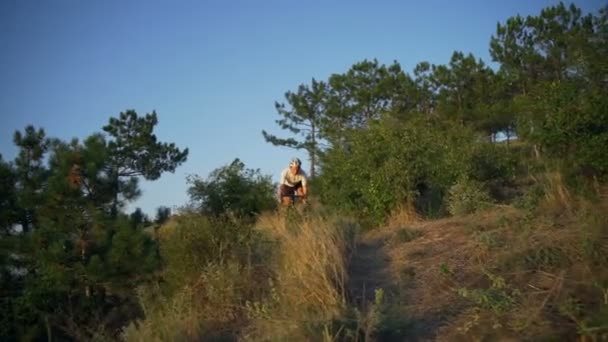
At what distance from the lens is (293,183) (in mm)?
12398

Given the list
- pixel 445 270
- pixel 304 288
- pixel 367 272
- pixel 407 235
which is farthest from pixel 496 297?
pixel 407 235

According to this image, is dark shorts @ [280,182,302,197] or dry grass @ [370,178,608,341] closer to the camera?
dry grass @ [370,178,608,341]

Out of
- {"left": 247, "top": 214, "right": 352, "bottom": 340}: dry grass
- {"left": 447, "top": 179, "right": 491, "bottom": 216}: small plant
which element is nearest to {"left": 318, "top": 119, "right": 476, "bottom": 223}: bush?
{"left": 447, "top": 179, "right": 491, "bottom": 216}: small plant

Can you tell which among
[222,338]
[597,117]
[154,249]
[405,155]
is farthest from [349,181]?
[222,338]

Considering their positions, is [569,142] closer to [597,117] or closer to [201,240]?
[597,117]

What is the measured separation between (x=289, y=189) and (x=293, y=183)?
16 cm

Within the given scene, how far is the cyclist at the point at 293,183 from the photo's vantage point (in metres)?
12.3

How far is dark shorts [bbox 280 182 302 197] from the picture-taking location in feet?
40.4

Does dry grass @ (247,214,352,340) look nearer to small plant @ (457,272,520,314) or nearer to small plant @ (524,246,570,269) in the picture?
small plant @ (457,272,520,314)

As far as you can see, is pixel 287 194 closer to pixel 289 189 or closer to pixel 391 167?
pixel 289 189

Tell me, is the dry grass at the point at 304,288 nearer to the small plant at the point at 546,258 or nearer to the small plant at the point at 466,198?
the small plant at the point at 546,258

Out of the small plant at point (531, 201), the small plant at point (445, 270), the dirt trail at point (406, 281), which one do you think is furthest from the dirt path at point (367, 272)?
the small plant at point (531, 201)

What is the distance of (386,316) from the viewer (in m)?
5.20

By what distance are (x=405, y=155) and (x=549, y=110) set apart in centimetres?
331
